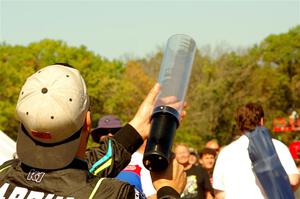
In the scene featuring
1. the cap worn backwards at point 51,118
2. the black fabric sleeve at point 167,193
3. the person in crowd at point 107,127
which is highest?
the person in crowd at point 107,127

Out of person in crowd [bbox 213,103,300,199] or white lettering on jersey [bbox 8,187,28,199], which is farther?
person in crowd [bbox 213,103,300,199]

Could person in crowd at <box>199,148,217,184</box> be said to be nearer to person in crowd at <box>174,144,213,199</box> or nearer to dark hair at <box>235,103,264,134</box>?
person in crowd at <box>174,144,213,199</box>

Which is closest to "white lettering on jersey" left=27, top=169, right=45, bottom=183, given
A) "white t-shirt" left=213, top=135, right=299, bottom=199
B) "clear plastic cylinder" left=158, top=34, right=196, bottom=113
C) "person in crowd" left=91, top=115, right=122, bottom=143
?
"clear plastic cylinder" left=158, top=34, right=196, bottom=113

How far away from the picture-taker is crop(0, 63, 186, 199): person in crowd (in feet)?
8.94

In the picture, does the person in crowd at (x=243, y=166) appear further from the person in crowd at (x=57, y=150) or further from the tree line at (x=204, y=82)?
the tree line at (x=204, y=82)

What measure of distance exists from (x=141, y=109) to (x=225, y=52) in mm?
71469

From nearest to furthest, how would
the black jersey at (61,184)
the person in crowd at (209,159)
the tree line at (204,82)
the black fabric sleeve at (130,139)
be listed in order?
the black jersey at (61,184)
the black fabric sleeve at (130,139)
the person in crowd at (209,159)
the tree line at (204,82)

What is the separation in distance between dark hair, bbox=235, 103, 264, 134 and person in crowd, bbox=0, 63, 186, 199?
381cm

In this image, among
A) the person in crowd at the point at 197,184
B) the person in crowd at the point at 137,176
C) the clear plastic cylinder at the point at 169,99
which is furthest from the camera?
the person in crowd at the point at 197,184

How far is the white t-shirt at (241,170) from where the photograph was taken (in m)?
6.37

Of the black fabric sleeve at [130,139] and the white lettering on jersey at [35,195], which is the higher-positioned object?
the black fabric sleeve at [130,139]

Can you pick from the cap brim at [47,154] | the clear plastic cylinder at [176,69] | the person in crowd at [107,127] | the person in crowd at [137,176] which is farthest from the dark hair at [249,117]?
the cap brim at [47,154]

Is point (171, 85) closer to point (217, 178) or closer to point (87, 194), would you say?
point (87, 194)

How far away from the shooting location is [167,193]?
277 centimetres
